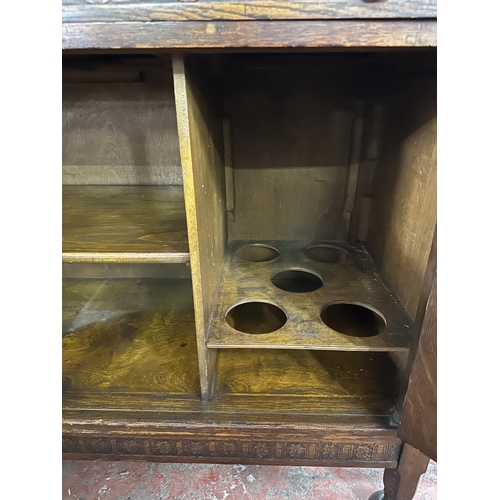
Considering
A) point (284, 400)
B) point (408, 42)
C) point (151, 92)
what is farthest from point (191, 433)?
point (151, 92)

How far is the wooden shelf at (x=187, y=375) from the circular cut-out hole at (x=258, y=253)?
0.26 meters

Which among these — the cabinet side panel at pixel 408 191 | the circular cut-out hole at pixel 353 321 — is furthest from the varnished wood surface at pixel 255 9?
the circular cut-out hole at pixel 353 321

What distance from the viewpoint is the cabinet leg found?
0.71 metres

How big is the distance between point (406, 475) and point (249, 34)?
864 millimetres

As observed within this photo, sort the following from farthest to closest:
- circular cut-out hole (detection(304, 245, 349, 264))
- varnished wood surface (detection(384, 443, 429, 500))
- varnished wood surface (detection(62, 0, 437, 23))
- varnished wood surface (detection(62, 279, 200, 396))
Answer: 1. circular cut-out hole (detection(304, 245, 349, 264))
2. varnished wood surface (detection(62, 279, 200, 396))
3. varnished wood surface (detection(384, 443, 429, 500))
4. varnished wood surface (detection(62, 0, 437, 23))

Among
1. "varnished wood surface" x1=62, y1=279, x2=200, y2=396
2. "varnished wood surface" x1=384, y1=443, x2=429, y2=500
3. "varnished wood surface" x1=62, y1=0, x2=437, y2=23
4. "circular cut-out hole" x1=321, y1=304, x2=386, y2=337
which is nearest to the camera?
"varnished wood surface" x1=62, y1=0, x2=437, y2=23

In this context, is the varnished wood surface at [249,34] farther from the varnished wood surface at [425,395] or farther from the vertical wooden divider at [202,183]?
the varnished wood surface at [425,395]

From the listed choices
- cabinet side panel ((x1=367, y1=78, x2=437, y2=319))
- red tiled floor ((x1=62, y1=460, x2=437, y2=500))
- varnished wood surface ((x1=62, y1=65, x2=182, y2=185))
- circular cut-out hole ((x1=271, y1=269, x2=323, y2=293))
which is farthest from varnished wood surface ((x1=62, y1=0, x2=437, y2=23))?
red tiled floor ((x1=62, y1=460, x2=437, y2=500))

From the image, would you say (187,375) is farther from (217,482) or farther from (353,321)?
(353,321)

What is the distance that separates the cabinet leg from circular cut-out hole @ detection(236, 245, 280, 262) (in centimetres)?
64

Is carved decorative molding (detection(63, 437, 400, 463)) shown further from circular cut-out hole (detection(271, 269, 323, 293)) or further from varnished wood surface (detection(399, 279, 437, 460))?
circular cut-out hole (detection(271, 269, 323, 293))

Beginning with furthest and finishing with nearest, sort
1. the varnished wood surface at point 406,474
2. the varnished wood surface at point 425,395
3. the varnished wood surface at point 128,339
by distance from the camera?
the varnished wood surface at point 128,339, the varnished wood surface at point 406,474, the varnished wood surface at point 425,395

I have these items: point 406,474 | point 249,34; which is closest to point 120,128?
point 249,34

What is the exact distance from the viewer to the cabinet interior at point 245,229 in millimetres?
719
